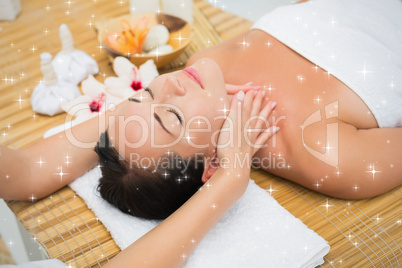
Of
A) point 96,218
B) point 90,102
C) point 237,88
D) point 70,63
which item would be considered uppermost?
point 237,88

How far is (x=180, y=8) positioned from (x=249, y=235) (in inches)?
55.2

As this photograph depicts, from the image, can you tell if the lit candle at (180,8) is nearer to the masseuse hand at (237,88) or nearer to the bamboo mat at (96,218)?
the bamboo mat at (96,218)

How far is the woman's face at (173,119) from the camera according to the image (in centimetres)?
125

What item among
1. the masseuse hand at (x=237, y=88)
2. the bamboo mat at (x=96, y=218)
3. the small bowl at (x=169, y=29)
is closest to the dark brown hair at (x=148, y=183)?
the bamboo mat at (x=96, y=218)

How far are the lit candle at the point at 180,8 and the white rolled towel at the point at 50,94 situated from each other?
2.47ft

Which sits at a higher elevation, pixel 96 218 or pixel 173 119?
pixel 173 119

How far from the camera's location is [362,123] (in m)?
1.45

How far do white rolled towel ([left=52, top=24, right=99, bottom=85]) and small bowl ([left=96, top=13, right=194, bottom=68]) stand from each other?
12cm

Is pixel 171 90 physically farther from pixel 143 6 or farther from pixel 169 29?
pixel 143 6

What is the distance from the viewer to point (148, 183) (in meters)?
1.26

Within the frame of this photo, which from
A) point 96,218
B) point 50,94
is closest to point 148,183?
point 96,218

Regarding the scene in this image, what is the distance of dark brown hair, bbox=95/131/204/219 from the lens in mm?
1265

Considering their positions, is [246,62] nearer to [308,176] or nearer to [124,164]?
[308,176]
